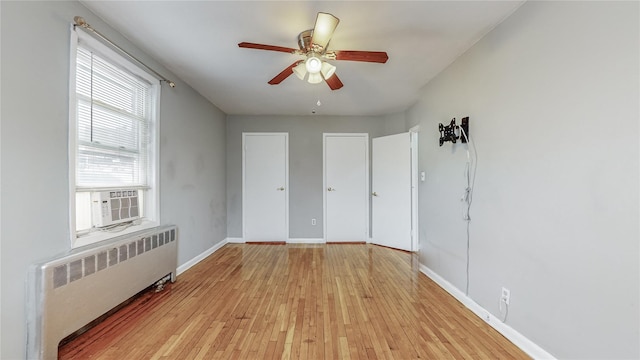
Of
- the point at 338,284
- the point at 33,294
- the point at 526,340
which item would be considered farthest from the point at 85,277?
the point at 526,340

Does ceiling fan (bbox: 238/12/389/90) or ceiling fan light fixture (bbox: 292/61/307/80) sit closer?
ceiling fan (bbox: 238/12/389/90)

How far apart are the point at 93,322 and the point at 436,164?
11.4 feet

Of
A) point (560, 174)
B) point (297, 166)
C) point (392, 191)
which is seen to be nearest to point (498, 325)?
point (560, 174)

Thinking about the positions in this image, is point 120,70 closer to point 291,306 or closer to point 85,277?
point 85,277

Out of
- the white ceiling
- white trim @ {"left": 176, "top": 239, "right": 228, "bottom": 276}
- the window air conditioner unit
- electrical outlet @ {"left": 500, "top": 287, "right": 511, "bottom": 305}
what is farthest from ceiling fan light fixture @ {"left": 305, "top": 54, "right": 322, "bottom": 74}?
white trim @ {"left": 176, "top": 239, "right": 228, "bottom": 276}

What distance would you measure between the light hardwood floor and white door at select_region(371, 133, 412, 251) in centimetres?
107

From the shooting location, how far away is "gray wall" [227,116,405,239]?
470 cm

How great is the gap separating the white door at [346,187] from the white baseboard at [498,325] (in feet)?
6.76

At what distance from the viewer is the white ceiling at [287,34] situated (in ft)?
5.84

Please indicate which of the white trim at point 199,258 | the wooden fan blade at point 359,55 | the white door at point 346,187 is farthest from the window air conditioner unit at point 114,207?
the white door at point 346,187

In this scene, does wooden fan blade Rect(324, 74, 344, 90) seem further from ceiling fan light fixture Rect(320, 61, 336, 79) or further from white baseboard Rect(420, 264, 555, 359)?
white baseboard Rect(420, 264, 555, 359)

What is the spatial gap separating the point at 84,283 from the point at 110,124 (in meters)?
1.25

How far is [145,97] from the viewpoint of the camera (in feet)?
8.48

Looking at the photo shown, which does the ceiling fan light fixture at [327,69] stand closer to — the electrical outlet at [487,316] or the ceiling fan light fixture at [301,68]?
the ceiling fan light fixture at [301,68]
